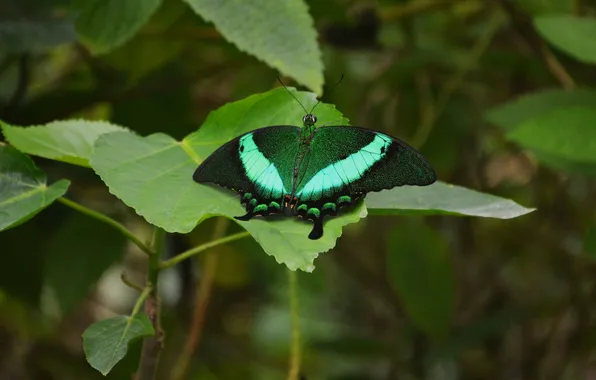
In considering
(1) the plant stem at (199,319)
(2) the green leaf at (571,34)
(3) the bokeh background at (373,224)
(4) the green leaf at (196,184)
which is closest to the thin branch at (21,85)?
(3) the bokeh background at (373,224)

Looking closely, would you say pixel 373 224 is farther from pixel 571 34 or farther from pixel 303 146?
pixel 303 146

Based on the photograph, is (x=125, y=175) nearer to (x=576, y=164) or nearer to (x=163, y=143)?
(x=163, y=143)

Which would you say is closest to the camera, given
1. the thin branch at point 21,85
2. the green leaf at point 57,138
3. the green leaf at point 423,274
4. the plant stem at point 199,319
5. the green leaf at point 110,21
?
the green leaf at point 57,138

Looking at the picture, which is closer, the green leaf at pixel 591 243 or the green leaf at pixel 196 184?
the green leaf at pixel 196 184

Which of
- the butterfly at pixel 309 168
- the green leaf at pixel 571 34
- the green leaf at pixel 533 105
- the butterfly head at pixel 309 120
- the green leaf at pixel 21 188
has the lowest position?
the green leaf at pixel 533 105

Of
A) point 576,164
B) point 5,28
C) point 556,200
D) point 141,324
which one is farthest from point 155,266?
point 556,200

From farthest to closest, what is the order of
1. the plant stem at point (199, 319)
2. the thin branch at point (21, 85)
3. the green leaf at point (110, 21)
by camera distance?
the thin branch at point (21, 85) → the plant stem at point (199, 319) → the green leaf at point (110, 21)

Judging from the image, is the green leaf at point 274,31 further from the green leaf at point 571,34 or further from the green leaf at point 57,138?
the green leaf at point 571,34
